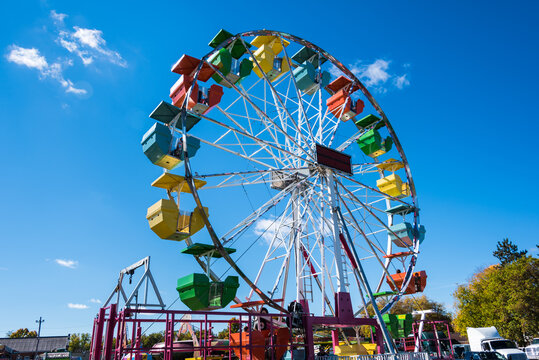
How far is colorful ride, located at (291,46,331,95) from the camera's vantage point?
17.8 metres

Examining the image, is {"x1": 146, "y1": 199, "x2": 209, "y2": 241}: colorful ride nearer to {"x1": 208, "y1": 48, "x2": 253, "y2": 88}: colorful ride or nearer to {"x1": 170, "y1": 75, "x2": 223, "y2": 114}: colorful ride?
{"x1": 170, "y1": 75, "x2": 223, "y2": 114}: colorful ride

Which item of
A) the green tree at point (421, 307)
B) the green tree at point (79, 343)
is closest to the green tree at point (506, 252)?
the green tree at point (421, 307)

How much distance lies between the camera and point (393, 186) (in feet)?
62.5

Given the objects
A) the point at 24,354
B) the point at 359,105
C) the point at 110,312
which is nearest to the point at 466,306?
the point at 359,105

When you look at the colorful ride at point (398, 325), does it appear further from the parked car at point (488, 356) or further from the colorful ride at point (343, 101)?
the colorful ride at point (343, 101)

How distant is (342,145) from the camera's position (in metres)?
18.2

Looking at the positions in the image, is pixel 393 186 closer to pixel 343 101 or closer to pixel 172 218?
pixel 343 101

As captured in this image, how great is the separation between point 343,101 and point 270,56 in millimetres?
4083

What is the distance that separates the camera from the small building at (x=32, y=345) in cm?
4437

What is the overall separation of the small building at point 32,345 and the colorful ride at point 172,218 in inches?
1602

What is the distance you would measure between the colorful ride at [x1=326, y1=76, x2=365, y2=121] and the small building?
4226 centimetres

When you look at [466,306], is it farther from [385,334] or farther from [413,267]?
[385,334]

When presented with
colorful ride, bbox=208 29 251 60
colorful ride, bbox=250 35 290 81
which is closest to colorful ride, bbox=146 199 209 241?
colorful ride, bbox=208 29 251 60

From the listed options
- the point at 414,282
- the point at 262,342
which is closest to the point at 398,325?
the point at 414,282
